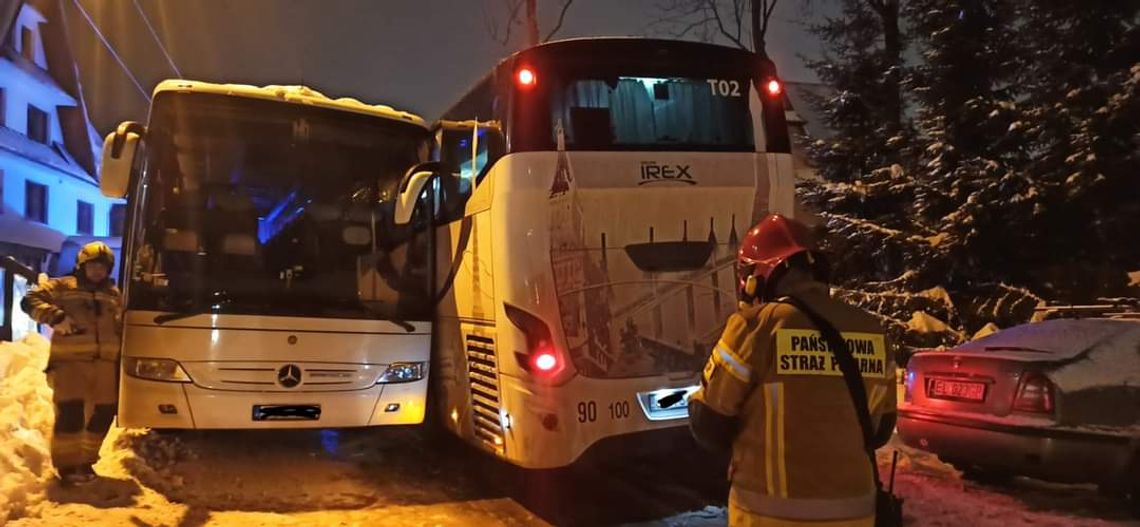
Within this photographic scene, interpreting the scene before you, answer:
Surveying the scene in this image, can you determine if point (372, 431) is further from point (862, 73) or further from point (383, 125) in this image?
point (862, 73)

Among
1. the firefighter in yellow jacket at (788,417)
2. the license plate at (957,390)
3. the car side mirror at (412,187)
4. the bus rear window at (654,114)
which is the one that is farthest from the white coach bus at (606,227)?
the firefighter in yellow jacket at (788,417)

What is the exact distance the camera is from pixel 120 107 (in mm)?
35938

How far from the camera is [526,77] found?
6.15 metres

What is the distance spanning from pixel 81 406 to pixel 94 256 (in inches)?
43.8

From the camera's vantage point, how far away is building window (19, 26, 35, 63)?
89.5ft

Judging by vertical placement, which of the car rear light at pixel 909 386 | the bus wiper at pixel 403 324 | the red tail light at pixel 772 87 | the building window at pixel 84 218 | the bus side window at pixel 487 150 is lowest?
the car rear light at pixel 909 386

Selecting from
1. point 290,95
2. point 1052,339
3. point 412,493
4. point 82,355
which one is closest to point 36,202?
point 290,95

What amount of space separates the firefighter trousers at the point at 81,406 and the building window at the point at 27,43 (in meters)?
25.1

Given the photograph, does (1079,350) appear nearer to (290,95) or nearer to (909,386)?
(909,386)

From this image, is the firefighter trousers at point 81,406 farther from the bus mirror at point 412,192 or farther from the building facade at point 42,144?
the building facade at point 42,144

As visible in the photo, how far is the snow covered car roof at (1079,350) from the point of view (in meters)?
6.22

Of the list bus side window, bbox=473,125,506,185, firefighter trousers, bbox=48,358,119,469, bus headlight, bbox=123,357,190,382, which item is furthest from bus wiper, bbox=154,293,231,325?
bus side window, bbox=473,125,506,185

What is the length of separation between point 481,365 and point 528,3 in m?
17.8

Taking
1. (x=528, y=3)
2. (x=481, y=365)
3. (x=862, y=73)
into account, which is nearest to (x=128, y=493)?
(x=481, y=365)
